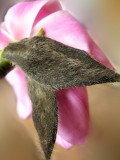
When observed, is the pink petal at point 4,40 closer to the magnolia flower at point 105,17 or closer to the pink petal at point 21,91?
the pink petal at point 21,91

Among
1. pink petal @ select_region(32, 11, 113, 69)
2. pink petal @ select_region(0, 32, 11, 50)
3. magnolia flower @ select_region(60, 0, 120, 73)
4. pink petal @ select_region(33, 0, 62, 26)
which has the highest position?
pink petal @ select_region(33, 0, 62, 26)

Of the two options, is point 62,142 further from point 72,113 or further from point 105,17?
point 105,17

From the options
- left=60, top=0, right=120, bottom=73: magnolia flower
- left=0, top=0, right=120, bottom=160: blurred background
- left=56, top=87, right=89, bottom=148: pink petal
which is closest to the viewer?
left=56, top=87, right=89, bottom=148: pink petal

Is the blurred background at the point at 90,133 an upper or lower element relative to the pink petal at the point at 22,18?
lower

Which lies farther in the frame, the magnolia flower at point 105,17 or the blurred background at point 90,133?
the magnolia flower at point 105,17

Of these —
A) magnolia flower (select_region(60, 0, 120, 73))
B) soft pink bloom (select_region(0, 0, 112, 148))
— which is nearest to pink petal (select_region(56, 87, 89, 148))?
soft pink bloom (select_region(0, 0, 112, 148))

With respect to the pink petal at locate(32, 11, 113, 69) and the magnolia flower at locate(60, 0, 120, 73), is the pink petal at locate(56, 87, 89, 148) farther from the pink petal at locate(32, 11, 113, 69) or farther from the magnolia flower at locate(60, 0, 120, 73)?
the magnolia flower at locate(60, 0, 120, 73)

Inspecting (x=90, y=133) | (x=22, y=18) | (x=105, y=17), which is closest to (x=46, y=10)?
(x=22, y=18)

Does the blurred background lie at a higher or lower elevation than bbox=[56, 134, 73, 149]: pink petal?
lower

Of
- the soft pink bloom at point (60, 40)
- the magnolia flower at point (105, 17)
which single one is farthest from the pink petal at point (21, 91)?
the magnolia flower at point (105, 17)
